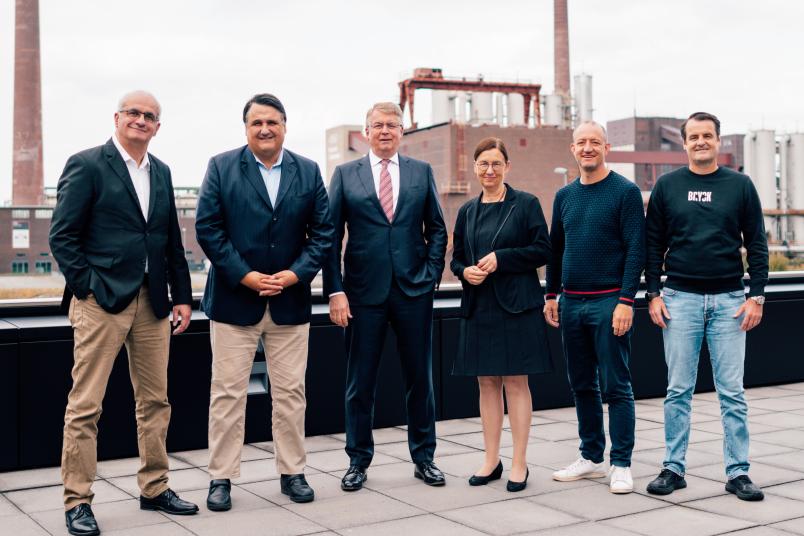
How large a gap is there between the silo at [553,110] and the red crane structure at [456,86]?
64 centimetres

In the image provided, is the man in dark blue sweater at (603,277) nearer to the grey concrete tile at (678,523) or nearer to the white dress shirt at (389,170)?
the grey concrete tile at (678,523)

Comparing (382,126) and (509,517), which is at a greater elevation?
(382,126)

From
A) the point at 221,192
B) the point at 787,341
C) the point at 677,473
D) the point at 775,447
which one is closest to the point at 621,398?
the point at 677,473

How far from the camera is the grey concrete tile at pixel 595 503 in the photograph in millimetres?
4136

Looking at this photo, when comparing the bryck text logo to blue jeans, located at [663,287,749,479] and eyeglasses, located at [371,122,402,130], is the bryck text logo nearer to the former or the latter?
blue jeans, located at [663,287,749,479]

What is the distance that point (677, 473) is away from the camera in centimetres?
453

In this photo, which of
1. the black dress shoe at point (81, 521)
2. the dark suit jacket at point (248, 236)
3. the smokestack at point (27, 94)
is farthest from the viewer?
the smokestack at point (27, 94)

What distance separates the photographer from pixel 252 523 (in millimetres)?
3986

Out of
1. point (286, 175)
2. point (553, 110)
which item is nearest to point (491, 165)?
point (286, 175)

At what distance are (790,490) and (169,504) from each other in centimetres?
302

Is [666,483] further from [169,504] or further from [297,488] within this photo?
[169,504]

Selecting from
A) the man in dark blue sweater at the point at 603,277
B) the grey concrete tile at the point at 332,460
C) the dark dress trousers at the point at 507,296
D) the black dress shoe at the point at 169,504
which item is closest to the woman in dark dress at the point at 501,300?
the dark dress trousers at the point at 507,296

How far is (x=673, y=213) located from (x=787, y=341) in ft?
15.0

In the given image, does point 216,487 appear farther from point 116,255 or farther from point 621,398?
point 621,398
